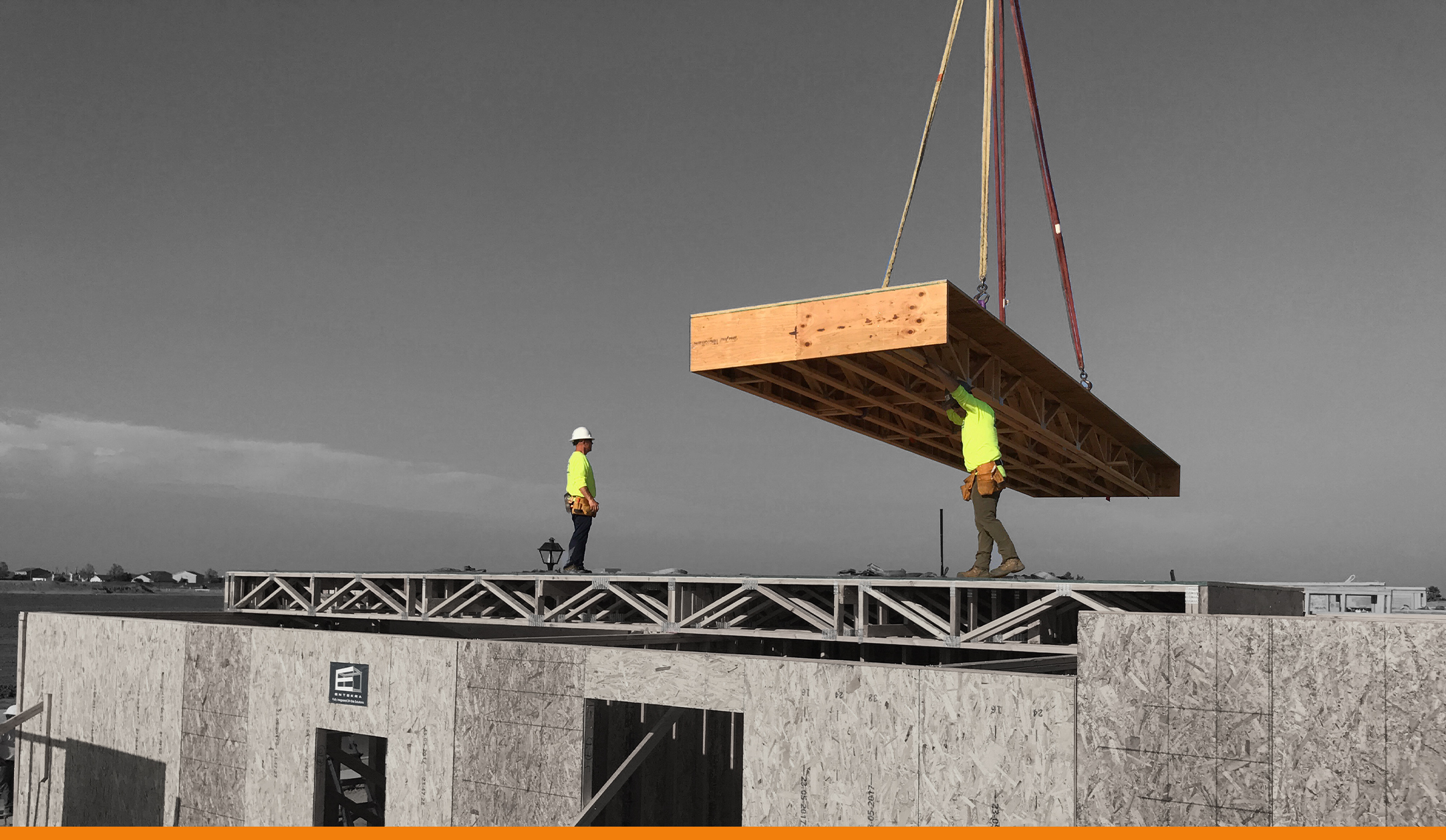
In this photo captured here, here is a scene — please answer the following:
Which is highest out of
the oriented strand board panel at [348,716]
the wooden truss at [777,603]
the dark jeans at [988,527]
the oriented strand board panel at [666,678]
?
the dark jeans at [988,527]

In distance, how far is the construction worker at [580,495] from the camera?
1822 centimetres

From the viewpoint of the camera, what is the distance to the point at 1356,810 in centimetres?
830

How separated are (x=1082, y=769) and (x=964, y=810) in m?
1.19

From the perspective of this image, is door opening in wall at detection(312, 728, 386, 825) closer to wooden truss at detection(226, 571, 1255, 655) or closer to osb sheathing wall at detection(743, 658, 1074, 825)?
wooden truss at detection(226, 571, 1255, 655)

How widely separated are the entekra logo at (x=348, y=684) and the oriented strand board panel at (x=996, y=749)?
803cm

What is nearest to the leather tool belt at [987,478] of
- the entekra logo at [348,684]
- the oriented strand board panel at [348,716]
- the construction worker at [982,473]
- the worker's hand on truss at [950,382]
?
the construction worker at [982,473]

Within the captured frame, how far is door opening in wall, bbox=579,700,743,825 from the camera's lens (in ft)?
43.1

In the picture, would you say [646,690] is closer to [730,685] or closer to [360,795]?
[730,685]

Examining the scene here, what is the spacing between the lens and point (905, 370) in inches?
542

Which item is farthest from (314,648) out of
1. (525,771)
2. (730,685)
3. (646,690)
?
(730,685)

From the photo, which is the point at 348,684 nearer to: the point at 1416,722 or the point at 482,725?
the point at 482,725

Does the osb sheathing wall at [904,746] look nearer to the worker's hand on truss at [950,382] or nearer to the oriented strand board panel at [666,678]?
the oriented strand board panel at [666,678]

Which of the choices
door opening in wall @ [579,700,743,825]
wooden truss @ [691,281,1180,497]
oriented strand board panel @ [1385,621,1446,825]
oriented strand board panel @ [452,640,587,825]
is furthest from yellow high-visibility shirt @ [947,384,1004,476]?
oriented strand board panel @ [1385,621,1446,825]

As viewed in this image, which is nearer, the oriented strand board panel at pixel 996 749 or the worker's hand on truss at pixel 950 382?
the oriented strand board panel at pixel 996 749
